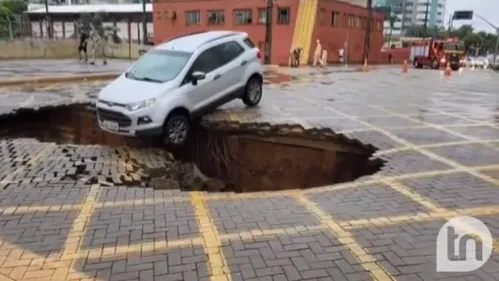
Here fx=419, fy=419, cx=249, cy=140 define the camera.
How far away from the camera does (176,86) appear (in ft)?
26.7

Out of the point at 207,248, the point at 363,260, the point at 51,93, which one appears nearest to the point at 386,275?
the point at 363,260

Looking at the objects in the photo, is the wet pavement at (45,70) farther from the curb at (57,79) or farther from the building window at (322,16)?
the building window at (322,16)

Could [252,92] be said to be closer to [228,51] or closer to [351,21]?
[228,51]

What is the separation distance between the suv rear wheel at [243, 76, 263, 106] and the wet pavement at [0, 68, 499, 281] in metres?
4.19

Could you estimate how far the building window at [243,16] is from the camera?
34062 millimetres

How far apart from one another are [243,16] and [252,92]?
25.2 meters

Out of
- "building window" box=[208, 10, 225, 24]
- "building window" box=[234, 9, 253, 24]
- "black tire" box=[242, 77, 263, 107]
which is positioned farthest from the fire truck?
"black tire" box=[242, 77, 263, 107]

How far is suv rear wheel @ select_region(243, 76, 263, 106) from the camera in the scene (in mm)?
10742

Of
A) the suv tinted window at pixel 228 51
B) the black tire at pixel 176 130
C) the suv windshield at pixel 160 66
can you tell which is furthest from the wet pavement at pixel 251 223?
the suv tinted window at pixel 228 51

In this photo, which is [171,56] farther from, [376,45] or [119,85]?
[376,45]

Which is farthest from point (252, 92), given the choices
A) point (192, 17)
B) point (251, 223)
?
point (192, 17)

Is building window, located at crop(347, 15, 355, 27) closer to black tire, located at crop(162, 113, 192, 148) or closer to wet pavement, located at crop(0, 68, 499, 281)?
wet pavement, located at crop(0, 68, 499, 281)

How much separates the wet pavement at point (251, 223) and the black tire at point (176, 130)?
1.20 meters

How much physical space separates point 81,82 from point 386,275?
14471mm
